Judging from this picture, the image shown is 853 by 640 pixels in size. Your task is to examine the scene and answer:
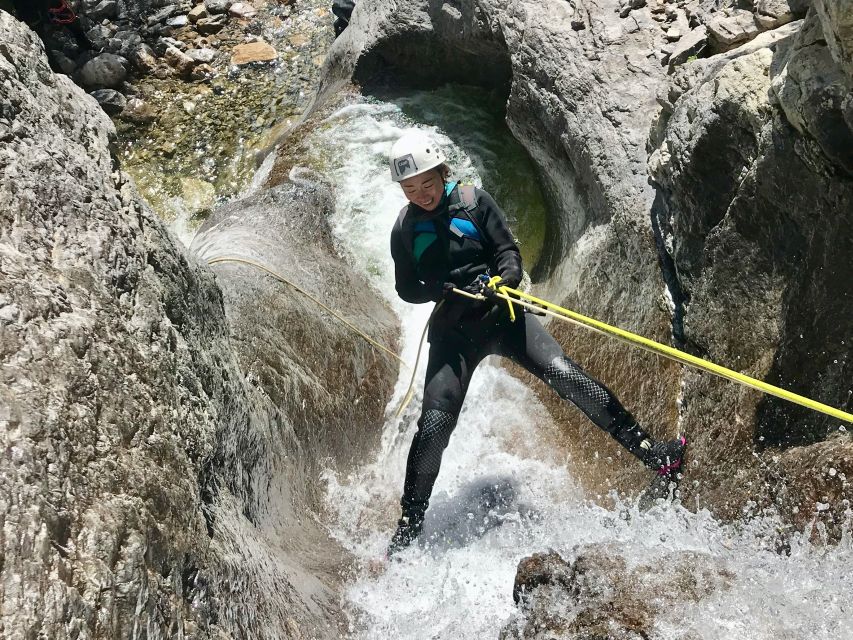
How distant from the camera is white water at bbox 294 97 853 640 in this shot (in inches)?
126

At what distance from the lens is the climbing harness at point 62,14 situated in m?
12.3

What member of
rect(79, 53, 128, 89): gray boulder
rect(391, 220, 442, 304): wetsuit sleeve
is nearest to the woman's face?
rect(391, 220, 442, 304): wetsuit sleeve

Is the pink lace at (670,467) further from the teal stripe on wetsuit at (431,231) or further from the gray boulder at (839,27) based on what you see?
the gray boulder at (839,27)

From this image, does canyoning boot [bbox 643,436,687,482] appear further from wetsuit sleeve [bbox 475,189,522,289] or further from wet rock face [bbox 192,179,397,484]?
wet rock face [bbox 192,179,397,484]

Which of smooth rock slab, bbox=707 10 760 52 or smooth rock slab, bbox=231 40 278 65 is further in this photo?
smooth rock slab, bbox=231 40 278 65

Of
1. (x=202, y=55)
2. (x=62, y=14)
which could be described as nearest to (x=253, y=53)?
(x=202, y=55)

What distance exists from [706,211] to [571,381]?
1.50 m

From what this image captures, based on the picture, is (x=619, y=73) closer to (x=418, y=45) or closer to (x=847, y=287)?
(x=847, y=287)

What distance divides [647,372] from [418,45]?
6.09 metres

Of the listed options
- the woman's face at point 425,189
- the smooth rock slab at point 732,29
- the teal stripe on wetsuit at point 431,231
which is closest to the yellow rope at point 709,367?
the teal stripe on wetsuit at point 431,231

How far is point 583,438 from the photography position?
584 centimetres

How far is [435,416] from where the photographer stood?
4965mm

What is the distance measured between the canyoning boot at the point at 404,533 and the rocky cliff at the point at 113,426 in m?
0.56

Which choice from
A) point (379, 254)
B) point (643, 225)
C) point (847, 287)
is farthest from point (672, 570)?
point (379, 254)
